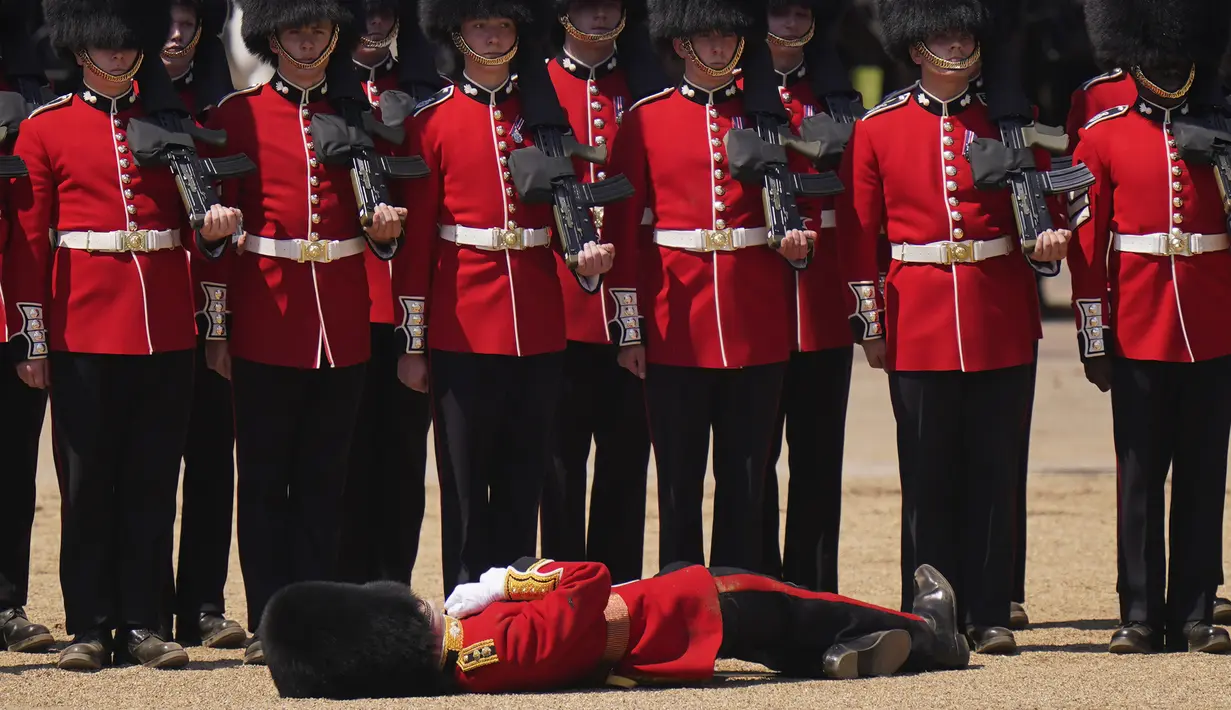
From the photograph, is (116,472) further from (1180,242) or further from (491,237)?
(1180,242)

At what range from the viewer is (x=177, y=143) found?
5293mm

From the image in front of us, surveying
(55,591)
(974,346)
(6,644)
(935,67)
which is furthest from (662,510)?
(55,591)

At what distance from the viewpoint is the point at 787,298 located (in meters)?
5.68

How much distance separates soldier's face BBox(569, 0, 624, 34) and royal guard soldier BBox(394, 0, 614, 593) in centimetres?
64

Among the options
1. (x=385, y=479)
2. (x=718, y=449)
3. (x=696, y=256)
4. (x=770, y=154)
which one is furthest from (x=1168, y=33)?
(x=385, y=479)

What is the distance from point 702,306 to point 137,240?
1.34 meters

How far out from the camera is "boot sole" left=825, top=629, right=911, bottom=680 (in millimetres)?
4934

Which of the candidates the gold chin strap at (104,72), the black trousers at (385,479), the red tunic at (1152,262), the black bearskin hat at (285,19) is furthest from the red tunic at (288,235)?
the red tunic at (1152,262)

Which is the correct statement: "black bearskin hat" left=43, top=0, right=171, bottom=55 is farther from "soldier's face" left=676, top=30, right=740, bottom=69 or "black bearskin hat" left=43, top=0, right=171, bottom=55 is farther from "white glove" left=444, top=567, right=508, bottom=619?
"white glove" left=444, top=567, right=508, bottom=619

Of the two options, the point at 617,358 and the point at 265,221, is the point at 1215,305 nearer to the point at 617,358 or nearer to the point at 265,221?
the point at 617,358

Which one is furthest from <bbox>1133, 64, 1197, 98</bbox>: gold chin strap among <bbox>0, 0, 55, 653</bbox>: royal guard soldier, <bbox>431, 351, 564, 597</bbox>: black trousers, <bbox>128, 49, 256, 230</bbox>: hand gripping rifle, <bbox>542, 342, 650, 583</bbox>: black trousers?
<bbox>0, 0, 55, 653</bbox>: royal guard soldier

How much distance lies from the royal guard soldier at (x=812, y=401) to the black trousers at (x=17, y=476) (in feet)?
6.17

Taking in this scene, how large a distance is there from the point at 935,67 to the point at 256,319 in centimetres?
174

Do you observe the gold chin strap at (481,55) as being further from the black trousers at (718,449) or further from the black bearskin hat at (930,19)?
the black bearskin hat at (930,19)
